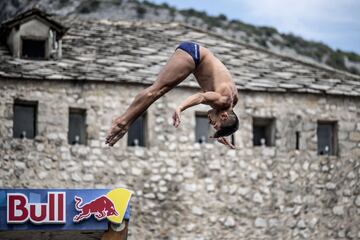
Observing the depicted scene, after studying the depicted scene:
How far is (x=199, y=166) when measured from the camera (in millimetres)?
26859

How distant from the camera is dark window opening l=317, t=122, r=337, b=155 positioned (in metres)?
28.3

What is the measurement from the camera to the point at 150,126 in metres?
26.7

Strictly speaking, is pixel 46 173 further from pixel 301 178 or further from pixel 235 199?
pixel 301 178

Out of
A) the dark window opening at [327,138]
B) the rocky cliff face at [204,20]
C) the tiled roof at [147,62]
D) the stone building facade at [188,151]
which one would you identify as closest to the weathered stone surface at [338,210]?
the stone building facade at [188,151]

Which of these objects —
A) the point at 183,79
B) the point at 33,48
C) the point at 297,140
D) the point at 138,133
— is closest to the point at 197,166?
the point at 138,133

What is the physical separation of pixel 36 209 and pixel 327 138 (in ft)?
36.3

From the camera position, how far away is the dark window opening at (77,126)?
86.4 ft

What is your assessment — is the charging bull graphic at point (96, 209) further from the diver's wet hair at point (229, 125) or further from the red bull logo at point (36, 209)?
the diver's wet hair at point (229, 125)

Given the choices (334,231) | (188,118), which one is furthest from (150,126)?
(334,231)

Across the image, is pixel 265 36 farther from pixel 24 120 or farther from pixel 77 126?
pixel 24 120

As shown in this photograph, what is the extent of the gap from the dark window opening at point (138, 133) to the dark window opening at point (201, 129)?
1396 mm

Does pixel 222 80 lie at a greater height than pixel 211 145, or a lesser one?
greater

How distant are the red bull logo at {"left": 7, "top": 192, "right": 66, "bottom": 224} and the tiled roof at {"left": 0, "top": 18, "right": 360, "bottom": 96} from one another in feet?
21.8

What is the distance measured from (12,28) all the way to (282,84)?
7.22 m
